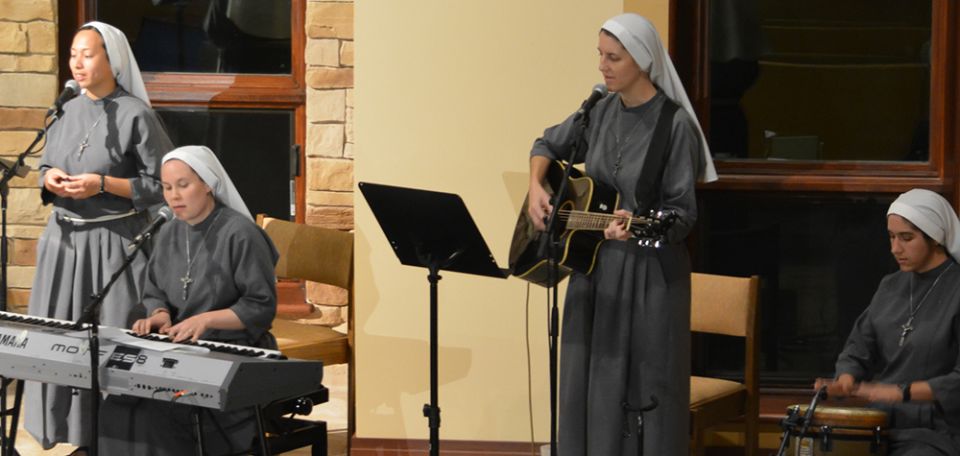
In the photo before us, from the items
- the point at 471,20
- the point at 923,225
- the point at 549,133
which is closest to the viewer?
the point at 923,225

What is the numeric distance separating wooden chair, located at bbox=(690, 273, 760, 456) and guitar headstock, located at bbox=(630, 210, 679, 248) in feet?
2.93

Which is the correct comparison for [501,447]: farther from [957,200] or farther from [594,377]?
[957,200]

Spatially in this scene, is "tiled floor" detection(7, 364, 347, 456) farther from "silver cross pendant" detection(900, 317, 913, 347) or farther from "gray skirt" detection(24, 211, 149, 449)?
"silver cross pendant" detection(900, 317, 913, 347)

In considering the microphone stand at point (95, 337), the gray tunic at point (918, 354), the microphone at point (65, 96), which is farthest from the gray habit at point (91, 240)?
the gray tunic at point (918, 354)

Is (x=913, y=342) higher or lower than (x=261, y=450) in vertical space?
higher

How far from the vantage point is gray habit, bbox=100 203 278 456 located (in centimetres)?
439

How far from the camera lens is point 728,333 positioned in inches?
206

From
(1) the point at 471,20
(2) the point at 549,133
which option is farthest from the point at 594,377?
(1) the point at 471,20

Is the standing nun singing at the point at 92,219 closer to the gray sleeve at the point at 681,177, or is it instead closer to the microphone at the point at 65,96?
the microphone at the point at 65,96

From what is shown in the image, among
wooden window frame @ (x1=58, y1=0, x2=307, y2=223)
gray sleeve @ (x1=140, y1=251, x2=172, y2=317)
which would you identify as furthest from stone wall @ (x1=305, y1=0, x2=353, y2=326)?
gray sleeve @ (x1=140, y1=251, x2=172, y2=317)

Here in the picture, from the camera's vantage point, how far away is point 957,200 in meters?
5.53

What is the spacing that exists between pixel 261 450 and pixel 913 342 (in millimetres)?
2024

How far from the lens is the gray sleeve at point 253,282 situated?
4465 millimetres

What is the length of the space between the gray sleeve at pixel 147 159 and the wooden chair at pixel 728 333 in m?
2.05
